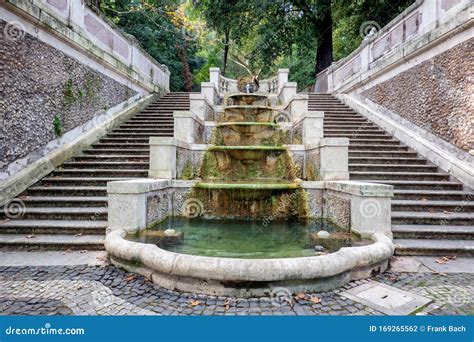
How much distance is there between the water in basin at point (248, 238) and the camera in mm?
3814

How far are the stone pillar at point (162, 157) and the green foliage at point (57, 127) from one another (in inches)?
126

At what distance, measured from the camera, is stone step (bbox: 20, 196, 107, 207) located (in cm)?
571

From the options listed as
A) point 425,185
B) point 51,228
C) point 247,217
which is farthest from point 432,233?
point 51,228

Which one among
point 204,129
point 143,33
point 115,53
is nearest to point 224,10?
point 143,33

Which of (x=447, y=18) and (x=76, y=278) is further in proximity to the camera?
(x=447, y=18)

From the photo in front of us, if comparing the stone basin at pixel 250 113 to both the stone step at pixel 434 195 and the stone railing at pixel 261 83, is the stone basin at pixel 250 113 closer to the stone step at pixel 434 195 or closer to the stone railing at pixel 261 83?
the stone railing at pixel 261 83

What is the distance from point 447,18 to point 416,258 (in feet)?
21.6

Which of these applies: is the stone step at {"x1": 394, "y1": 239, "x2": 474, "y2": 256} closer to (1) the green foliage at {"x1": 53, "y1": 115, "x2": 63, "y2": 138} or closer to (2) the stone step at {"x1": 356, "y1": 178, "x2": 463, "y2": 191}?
(2) the stone step at {"x1": 356, "y1": 178, "x2": 463, "y2": 191}

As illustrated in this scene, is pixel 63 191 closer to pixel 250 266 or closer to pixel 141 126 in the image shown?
pixel 141 126

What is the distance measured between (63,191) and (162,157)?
2.40m

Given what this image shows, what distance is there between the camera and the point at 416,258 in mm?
4188

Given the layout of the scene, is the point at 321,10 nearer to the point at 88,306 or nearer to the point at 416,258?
the point at 416,258

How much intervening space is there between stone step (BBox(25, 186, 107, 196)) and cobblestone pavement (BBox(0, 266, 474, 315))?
276cm

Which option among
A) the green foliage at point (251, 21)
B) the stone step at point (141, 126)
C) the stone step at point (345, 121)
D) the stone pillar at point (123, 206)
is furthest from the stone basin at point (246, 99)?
the stone pillar at point (123, 206)
